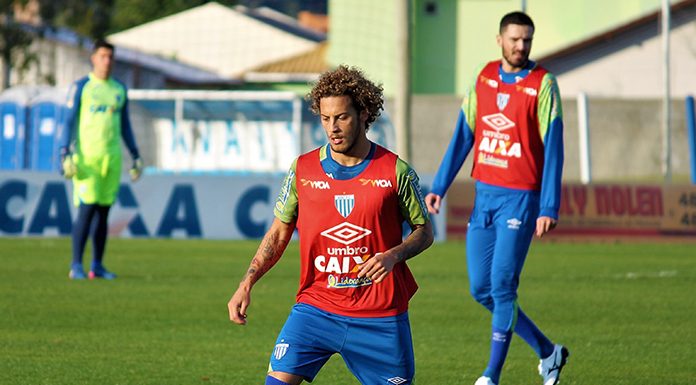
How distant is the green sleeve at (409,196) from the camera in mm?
6621

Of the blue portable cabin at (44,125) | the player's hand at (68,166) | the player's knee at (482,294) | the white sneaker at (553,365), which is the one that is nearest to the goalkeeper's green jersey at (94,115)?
the player's hand at (68,166)

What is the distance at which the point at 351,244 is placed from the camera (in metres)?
6.60

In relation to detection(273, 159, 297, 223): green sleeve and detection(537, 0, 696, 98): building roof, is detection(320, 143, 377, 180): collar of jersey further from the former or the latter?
detection(537, 0, 696, 98): building roof

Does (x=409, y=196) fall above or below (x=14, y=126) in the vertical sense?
below

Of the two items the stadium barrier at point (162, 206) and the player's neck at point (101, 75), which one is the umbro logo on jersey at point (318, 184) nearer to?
the player's neck at point (101, 75)

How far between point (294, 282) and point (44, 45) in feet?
113

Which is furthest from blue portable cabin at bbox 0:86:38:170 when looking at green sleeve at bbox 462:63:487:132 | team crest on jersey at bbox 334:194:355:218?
team crest on jersey at bbox 334:194:355:218

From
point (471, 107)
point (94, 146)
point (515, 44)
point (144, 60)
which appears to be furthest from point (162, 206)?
point (144, 60)

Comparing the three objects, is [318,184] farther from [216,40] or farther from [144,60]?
[216,40]

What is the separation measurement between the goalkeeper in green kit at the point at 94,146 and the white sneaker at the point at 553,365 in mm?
6794

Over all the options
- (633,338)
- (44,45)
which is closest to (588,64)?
(44,45)

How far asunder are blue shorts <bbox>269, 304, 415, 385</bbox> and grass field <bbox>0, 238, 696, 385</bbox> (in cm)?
282

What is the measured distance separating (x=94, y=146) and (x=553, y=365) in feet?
23.5

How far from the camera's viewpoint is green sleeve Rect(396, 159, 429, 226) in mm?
6621
